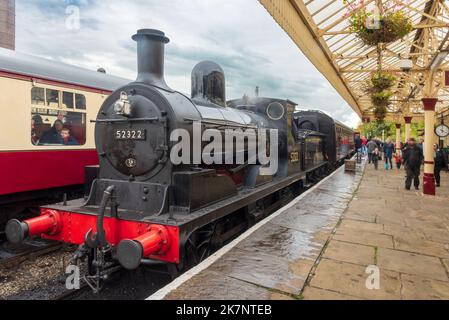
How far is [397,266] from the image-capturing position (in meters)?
3.78

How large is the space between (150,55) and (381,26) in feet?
13.8

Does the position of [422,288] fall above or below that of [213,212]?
below

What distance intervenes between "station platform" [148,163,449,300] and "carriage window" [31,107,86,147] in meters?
4.09

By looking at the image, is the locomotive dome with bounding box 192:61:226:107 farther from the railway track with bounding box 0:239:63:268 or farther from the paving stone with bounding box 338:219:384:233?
the railway track with bounding box 0:239:63:268

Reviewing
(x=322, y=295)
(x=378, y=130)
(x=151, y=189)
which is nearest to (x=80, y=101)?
(x=151, y=189)

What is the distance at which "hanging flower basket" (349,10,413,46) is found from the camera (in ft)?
18.7

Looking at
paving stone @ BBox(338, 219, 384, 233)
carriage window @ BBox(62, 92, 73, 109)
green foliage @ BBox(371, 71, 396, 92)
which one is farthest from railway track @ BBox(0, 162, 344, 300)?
green foliage @ BBox(371, 71, 396, 92)

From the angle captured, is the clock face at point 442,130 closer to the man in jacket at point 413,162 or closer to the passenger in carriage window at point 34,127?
the man in jacket at point 413,162

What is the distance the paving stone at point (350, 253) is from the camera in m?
3.93

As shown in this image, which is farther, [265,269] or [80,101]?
[80,101]

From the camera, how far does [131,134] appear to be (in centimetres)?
411

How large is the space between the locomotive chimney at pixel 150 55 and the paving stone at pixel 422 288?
3606 mm

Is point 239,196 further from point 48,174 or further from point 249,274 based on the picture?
point 48,174

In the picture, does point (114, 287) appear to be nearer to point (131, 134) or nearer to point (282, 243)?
point (131, 134)
